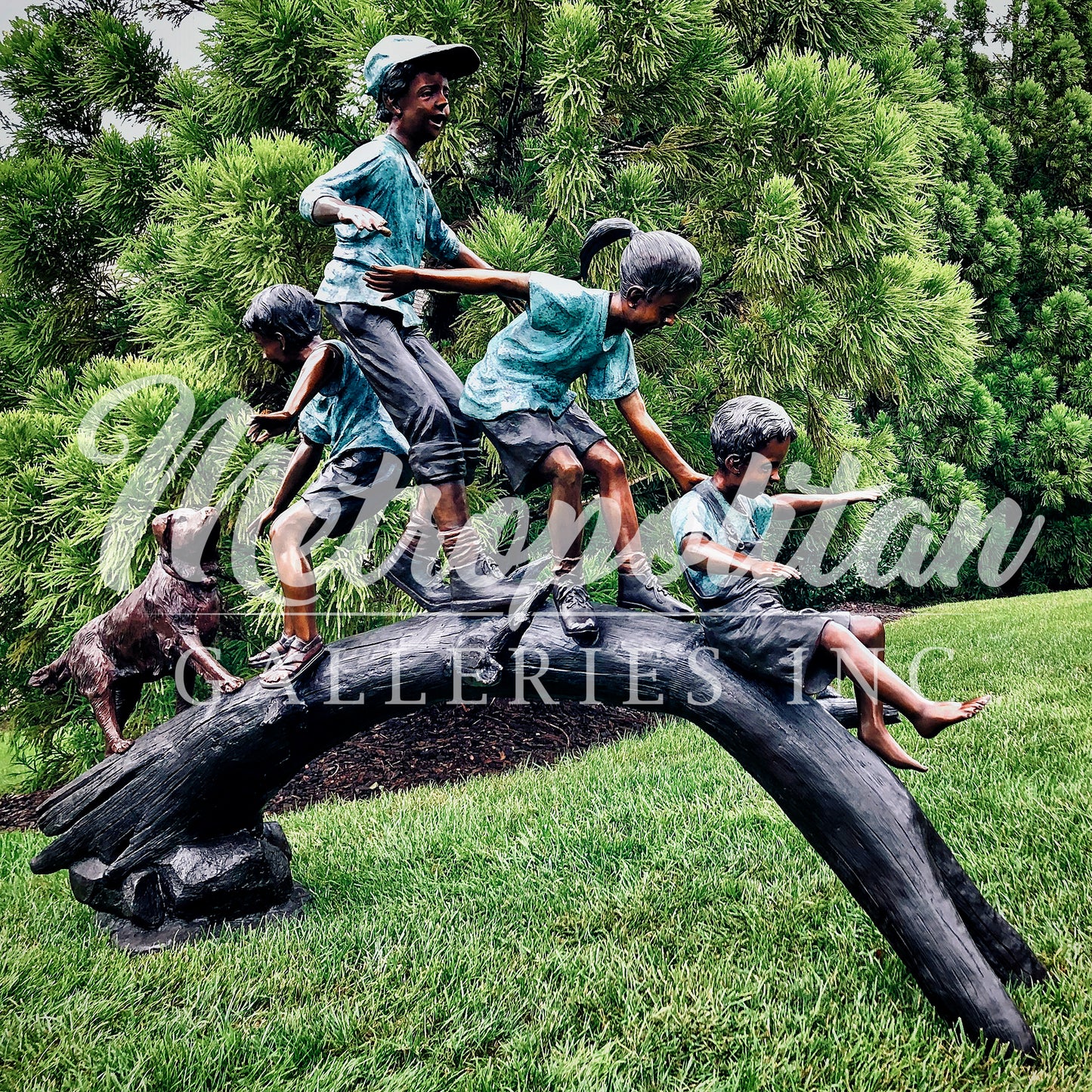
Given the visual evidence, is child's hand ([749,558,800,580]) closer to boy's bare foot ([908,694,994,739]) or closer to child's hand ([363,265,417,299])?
boy's bare foot ([908,694,994,739])

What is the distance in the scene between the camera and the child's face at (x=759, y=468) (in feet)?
8.81

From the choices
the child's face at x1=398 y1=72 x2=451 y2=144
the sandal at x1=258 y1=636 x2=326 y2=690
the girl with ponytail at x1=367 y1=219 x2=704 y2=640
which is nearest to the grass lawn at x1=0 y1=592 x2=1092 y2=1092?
the sandal at x1=258 y1=636 x2=326 y2=690

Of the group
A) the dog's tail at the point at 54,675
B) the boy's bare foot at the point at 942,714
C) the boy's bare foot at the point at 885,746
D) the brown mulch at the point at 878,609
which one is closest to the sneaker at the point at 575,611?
the boy's bare foot at the point at 885,746

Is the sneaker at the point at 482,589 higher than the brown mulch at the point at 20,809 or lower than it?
higher

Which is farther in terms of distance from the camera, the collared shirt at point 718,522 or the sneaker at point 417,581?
the sneaker at point 417,581

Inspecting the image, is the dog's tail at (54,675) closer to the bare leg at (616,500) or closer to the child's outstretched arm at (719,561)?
the bare leg at (616,500)

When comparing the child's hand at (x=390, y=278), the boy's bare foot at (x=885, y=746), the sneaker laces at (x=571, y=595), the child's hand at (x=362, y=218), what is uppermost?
the child's hand at (x=362, y=218)

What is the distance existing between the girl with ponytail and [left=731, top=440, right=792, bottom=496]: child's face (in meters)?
0.20

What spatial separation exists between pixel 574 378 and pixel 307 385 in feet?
2.91

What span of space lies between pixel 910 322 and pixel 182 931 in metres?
6.05

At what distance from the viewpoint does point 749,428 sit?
2.67m

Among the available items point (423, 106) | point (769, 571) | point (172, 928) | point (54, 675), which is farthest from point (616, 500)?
point (54, 675)

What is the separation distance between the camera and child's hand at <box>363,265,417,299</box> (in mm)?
2646

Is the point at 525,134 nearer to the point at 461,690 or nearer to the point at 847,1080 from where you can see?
the point at 461,690
